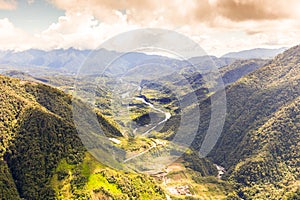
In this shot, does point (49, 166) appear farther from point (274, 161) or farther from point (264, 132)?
point (264, 132)

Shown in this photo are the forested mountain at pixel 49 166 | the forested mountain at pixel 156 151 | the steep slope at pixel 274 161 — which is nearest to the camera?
the forested mountain at pixel 49 166

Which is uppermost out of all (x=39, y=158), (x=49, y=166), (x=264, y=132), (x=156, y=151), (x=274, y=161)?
(x=39, y=158)

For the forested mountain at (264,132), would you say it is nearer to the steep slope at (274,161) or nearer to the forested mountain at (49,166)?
the steep slope at (274,161)

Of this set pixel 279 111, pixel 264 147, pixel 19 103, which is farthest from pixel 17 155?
pixel 279 111

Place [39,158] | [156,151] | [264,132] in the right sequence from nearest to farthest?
[39,158]
[156,151]
[264,132]

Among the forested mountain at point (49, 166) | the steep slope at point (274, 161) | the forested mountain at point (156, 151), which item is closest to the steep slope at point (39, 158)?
the forested mountain at point (49, 166)

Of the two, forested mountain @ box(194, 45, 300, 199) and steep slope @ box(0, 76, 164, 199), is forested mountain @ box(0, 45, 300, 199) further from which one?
forested mountain @ box(194, 45, 300, 199)

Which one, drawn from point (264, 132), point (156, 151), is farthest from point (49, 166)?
point (264, 132)

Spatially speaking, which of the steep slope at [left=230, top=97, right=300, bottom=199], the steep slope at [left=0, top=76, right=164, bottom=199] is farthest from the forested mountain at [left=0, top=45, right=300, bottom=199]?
the steep slope at [left=230, top=97, right=300, bottom=199]
